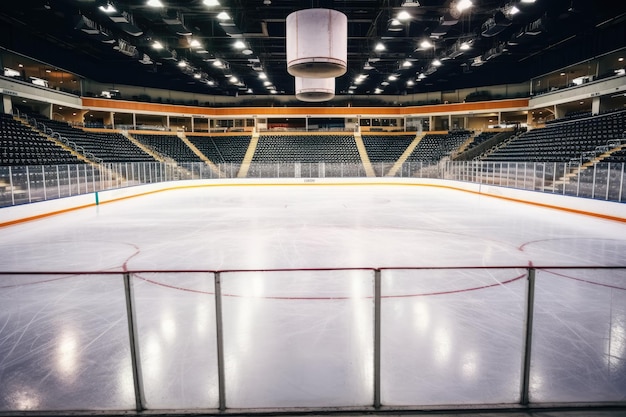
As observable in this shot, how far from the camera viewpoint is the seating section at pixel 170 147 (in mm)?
28750

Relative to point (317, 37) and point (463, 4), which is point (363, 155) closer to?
point (463, 4)

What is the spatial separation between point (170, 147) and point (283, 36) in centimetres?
1458

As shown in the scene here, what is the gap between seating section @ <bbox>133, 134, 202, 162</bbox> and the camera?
28.8 m

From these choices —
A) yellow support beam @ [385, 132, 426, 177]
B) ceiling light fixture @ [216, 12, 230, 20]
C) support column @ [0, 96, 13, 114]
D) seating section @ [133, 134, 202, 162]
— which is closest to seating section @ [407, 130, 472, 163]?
yellow support beam @ [385, 132, 426, 177]

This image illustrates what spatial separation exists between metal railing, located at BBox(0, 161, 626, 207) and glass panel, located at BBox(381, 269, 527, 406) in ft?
25.6

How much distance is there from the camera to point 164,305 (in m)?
4.27

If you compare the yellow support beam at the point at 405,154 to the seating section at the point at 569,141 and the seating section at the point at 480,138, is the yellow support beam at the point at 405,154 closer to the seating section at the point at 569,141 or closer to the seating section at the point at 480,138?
the seating section at the point at 480,138

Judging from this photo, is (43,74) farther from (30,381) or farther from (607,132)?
(607,132)

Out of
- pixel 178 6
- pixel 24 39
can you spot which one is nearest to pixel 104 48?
pixel 24 39

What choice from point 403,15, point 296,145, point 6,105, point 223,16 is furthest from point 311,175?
Result: point 6,105

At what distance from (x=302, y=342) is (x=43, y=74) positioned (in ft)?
105

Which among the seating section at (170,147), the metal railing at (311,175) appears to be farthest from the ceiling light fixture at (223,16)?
the seating section at (170,147)

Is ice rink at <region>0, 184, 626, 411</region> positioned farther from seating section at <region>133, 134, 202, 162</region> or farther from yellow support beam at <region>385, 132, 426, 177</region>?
seating section at <region>133, 134, 202, 162</region>

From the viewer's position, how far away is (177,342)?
3.40 m
